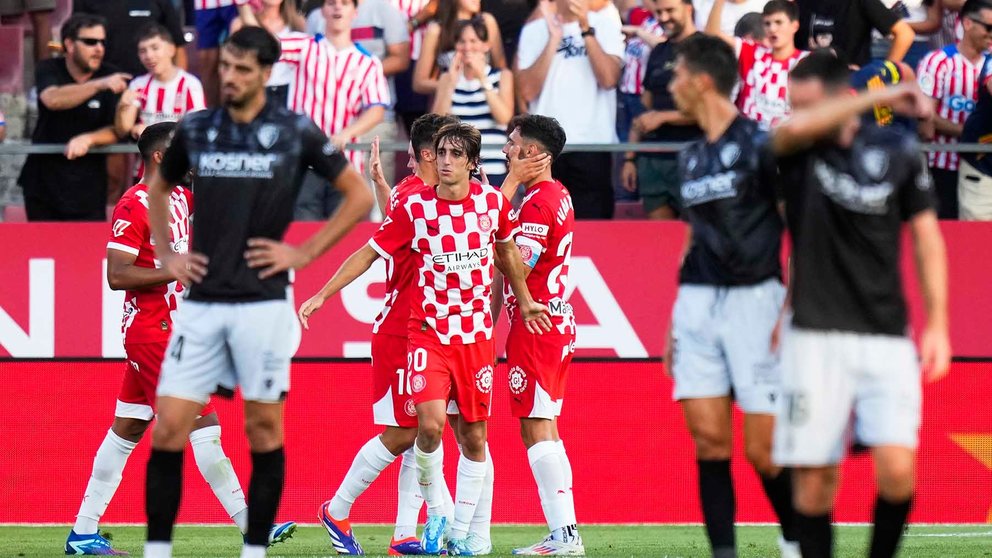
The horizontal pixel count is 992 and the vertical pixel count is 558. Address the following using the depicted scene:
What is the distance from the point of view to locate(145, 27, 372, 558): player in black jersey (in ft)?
21.0

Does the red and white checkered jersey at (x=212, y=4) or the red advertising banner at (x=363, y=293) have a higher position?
the red and white checkered jersey at (x=212, y=4)

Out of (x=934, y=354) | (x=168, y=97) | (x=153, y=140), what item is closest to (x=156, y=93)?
(x=168, y=97)

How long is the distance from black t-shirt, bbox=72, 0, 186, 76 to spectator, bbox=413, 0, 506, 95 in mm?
1964

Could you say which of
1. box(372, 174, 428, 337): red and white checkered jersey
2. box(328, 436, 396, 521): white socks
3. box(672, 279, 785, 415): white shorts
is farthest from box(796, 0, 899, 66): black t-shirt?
box(672, 279, 785, 415): white shorts

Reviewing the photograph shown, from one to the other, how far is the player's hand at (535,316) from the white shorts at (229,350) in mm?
2239

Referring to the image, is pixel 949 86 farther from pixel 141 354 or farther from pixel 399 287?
pixel 141 354

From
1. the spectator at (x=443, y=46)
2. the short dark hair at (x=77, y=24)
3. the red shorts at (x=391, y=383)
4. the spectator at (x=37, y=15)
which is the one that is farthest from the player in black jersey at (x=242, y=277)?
the spectator at (x=37, y=15)

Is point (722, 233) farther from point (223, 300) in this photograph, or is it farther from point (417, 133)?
point (417, 133)

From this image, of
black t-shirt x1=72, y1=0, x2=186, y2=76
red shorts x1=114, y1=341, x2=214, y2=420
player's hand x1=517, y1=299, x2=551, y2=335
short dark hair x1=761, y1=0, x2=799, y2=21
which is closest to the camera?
player's hand x1=517, y1=299, x2=551, y2=335

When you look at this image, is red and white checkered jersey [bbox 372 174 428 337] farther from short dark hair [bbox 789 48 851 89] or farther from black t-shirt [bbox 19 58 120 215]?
black t-shirt [bbox 19 58 120 215]

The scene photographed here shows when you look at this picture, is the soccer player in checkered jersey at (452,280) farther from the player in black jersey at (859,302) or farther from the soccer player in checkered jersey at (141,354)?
the player in black jersey at (859,302)

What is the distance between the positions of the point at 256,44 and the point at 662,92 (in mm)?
5588

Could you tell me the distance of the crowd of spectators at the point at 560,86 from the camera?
11.4 m

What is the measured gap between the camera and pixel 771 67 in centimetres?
1113
